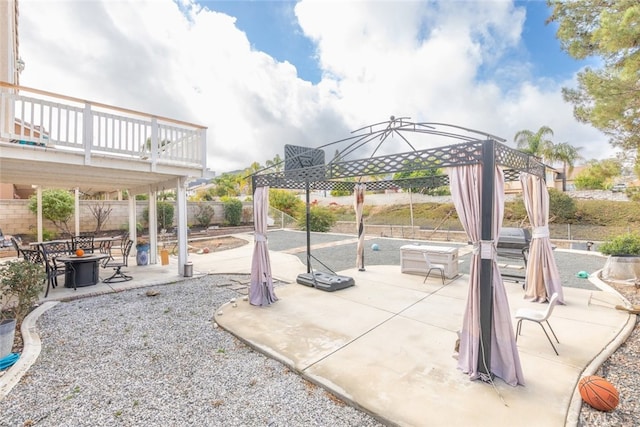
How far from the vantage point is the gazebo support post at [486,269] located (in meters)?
2.82

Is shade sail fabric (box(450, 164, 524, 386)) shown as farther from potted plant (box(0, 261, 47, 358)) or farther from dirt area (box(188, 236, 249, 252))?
dirt area (box(188, 236, 249, 252))

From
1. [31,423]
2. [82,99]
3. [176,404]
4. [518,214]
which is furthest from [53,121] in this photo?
[518,214]

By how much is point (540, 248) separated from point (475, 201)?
3.24m

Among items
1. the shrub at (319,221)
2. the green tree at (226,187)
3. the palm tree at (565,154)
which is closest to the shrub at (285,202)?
the shrub at (319,221)

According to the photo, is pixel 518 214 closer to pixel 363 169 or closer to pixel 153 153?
pixel 363 169

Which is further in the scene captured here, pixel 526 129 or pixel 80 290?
pixel 526 129

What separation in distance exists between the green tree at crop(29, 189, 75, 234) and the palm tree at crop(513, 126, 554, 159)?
102 ft

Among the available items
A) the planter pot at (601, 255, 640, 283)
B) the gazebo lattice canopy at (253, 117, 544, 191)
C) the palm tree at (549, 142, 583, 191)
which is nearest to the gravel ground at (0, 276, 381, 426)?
the gazebo lattice canopy at (253, 117, 544, 191)

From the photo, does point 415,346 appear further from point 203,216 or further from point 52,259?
point 203,216

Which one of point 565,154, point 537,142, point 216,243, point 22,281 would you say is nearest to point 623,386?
point 22,281

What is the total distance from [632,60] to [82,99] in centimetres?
1050

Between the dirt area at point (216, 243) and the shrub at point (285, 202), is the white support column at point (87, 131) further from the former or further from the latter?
the shrub at point (285, 202)

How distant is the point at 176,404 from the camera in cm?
256

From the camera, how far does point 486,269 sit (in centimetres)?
286
